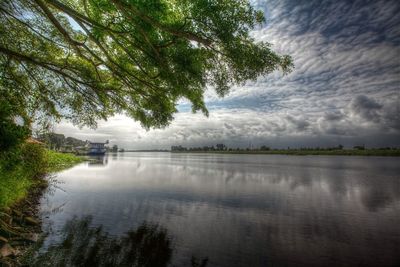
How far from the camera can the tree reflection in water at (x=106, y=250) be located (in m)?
6.79

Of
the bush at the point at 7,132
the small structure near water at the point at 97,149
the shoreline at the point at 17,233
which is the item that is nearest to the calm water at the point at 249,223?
the shoreline at the point at 17,233

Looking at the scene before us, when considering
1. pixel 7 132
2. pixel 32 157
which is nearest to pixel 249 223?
pixel 7 132

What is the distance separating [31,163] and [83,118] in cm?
401

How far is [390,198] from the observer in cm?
1900

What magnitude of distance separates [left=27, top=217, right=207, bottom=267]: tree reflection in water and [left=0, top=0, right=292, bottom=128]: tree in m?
4.34

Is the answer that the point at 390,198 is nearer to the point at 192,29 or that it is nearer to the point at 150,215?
the point at 150,215

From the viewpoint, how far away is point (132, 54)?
→ 7.09 m

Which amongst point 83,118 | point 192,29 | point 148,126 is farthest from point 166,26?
point 83,118

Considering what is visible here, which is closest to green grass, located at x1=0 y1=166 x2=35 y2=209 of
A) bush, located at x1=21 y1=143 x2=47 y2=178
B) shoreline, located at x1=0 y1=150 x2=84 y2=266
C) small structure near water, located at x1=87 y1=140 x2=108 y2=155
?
shoreline, located at x1=0 y1=150 x2=84 y2=266

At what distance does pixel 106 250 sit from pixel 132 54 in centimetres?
618

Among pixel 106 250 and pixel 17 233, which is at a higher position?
pixel 17 233

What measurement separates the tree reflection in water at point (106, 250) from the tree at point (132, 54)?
Answer: 4336mm

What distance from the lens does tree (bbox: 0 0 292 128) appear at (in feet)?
17.9

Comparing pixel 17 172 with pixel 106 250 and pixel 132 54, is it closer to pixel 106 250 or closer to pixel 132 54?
pixel 106 250
